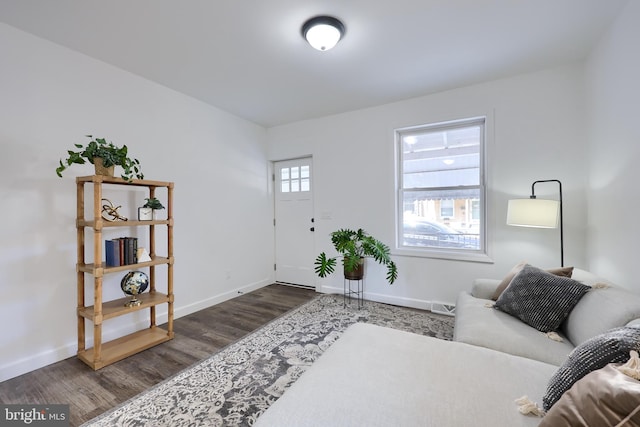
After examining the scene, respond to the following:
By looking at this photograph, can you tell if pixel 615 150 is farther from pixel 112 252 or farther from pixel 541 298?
pixel 112 252

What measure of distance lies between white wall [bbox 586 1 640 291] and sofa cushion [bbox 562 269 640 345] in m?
0.55

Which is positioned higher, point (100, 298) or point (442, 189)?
point (442, 189)

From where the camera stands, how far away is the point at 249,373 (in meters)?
1.93

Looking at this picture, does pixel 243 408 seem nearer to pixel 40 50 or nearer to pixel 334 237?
pixel 334 237

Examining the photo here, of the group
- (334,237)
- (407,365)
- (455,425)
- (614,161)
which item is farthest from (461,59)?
(455,425)

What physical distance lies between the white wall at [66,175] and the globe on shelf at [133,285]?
298mm

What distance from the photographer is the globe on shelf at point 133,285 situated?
2.28 meters

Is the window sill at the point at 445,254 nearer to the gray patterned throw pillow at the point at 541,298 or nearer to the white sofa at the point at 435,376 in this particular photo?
the gray patterned throw pillow at the point at 541,298

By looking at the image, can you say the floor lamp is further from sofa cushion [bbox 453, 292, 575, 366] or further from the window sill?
sofa cushion [bbox 453, 292, 575, 366]

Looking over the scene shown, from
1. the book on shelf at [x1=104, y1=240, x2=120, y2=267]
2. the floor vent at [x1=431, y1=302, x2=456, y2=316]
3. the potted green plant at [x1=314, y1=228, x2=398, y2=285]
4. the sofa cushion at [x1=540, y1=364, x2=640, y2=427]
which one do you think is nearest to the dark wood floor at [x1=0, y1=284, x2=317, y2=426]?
the book on shelf at [x1=104, y1=240, x2=120, y2=267]

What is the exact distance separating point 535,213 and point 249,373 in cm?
267

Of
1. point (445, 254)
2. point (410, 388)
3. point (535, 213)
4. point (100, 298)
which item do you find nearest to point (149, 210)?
point (100, 298)

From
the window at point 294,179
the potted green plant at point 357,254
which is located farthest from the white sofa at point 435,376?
the window at point 294,179

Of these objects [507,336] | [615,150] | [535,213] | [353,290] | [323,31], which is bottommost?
[353,290]
